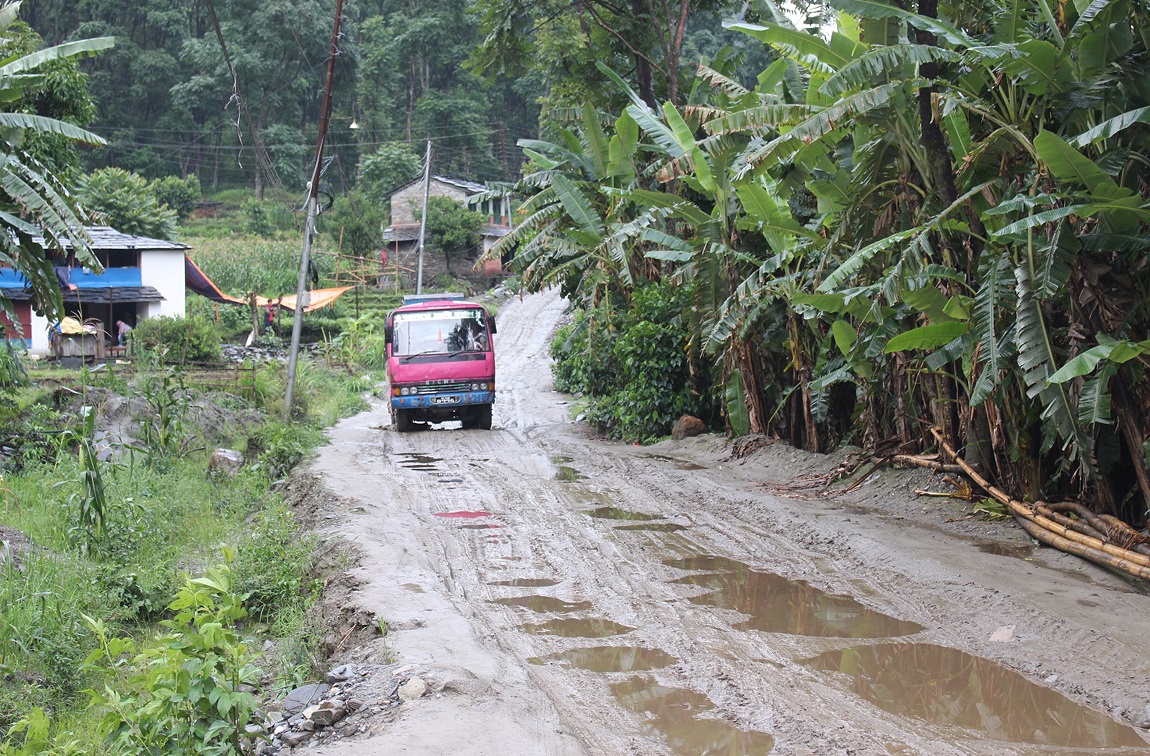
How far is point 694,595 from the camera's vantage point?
7453mm

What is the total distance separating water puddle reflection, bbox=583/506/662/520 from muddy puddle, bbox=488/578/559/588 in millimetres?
2401

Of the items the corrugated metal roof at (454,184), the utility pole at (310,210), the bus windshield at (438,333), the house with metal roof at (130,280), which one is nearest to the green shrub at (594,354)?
the bus windshield at (438,333)

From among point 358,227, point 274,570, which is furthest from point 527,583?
point 358,227

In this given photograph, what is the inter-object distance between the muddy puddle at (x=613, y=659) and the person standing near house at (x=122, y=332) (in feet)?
91.1

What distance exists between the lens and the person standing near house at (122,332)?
101 ft

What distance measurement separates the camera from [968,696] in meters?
5.38

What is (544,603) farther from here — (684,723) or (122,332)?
(122,332)

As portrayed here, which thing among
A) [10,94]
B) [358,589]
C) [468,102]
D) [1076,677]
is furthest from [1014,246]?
[468,102]

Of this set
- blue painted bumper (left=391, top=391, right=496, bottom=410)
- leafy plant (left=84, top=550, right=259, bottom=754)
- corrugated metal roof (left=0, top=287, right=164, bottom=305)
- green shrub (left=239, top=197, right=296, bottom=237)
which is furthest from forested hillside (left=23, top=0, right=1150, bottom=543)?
green shrub (left=239, top=197, right=296, bottom=237)

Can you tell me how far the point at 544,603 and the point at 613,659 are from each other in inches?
54.5

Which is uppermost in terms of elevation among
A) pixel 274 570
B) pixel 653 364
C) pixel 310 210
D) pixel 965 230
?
pixel 310 210

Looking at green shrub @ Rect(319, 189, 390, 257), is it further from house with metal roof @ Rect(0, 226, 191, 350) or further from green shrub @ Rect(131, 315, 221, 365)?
green shrub @ Rect(131, 315, 221, 365)

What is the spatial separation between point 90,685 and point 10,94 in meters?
7.97

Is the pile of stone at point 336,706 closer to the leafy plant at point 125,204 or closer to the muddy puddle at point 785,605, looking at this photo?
the muddy puddle at point 785,605
